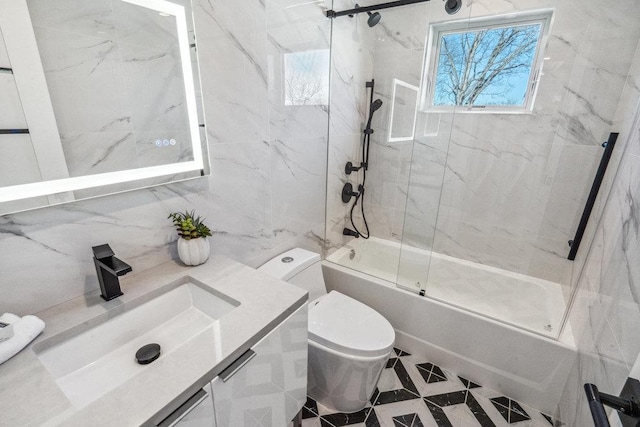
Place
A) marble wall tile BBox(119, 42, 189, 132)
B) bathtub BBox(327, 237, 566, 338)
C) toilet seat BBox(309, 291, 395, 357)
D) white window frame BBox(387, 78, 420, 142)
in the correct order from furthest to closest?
white window frame BBox(387, 78, 420, 142)
bathtub BBox(327, 237, 566, 338)
toilet seat BBox(309, 291, 395, 357)
marble wall tile BBox(119, 42, 189, 132)

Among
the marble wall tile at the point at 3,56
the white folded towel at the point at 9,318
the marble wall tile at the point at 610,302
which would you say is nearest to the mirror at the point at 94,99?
the marble wall tile at the point at 3,56

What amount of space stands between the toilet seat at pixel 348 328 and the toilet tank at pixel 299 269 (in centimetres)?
9

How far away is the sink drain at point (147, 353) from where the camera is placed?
93 cm

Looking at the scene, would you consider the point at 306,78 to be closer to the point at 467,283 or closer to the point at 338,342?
the point at 338,342

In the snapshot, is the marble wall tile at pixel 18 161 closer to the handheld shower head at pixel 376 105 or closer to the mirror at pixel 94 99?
the mirror at pixel 94 99

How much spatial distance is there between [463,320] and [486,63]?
1.77m

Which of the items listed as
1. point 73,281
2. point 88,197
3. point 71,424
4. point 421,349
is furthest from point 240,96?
point 421,349

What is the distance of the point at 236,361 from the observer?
2.80 ft

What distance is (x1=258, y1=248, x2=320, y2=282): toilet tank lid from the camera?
5.31 ft

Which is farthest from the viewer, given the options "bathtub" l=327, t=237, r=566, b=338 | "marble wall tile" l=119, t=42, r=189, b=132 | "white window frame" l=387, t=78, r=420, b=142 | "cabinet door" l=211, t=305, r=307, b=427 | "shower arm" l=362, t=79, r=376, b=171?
"shower arm" l=362, t=79, r=376, b=171

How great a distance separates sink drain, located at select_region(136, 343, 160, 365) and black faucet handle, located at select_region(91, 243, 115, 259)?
1.05 ft

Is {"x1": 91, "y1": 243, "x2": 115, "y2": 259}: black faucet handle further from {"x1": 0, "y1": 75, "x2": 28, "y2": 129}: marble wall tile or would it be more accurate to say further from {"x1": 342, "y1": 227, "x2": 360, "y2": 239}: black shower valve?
{"x1": 342, "y1": 227, "x2": 360, "y2": 239}: black shower valve

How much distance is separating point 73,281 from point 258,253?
2.75 feet

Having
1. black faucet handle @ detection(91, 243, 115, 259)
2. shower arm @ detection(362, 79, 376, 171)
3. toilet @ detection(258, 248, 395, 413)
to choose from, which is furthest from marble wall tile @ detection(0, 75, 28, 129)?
shower arm @ detection(362, 79, 376, 171)
